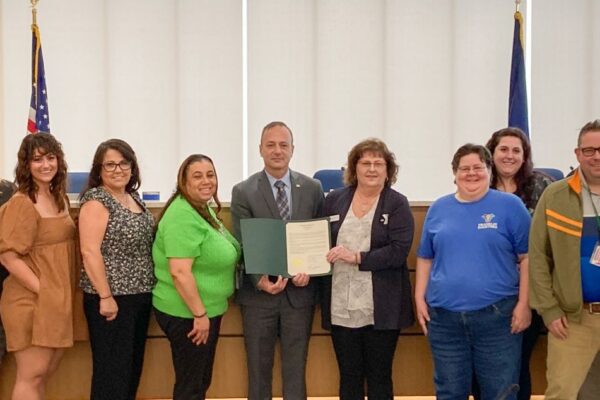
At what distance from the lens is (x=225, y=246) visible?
2.82 m

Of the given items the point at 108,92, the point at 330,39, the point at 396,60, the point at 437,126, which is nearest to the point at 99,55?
the point at 108,92

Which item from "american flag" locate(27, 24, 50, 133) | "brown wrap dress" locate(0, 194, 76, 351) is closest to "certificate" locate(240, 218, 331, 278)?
"brown wrap dress" locate(0, 194, 76, 351)

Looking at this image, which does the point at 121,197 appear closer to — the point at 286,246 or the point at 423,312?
the point at 286,246

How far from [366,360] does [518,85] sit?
→ 13.6ft

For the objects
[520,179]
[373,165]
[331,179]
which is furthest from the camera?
[331,179]

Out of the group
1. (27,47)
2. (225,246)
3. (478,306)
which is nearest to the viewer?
(478,306)

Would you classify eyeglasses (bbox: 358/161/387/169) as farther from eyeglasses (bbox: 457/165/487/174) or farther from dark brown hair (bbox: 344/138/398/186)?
eyeglasses (bbox: 457/165/487/174)

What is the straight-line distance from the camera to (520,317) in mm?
2641

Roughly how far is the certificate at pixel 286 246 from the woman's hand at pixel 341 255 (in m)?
0.04

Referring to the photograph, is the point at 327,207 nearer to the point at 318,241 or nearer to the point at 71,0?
the point at 318,241

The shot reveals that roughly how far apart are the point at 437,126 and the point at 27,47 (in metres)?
4.44

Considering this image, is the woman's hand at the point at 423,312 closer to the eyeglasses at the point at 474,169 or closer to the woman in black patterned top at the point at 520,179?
the woman in black patterned top at the point at 520,179

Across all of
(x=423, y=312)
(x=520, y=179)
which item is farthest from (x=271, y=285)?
(x=520, y=179)

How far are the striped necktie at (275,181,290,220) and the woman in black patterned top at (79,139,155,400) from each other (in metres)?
0.64
